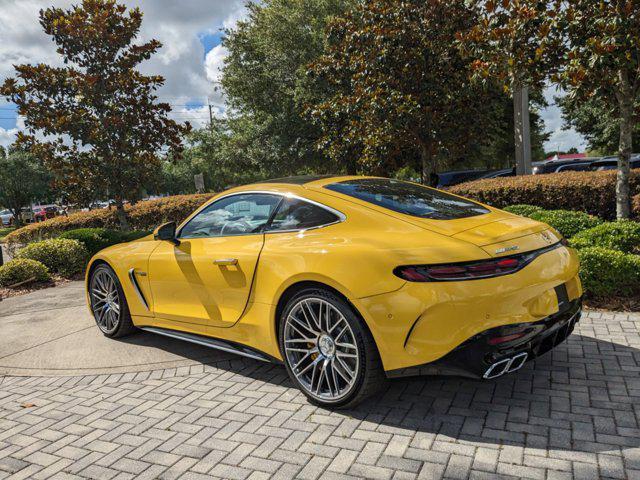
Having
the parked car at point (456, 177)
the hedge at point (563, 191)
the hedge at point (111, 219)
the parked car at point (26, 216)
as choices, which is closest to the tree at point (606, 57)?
the hedge at point (563, 191)

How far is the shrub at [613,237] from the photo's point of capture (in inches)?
231

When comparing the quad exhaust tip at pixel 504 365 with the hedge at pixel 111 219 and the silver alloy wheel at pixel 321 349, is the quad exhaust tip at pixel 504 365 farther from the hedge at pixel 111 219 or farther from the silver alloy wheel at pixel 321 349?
the hedge at pixel 111 219

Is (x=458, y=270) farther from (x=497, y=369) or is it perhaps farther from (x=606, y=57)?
(x=606, y=57)

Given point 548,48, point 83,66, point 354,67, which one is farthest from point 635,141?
point 83,66

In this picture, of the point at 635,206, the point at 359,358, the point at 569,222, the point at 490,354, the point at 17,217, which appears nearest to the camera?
the point at 490,354

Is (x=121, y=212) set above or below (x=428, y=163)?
below

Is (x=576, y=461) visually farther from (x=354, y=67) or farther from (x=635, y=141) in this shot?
(x=635, y=141)

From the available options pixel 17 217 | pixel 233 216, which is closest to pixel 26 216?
pixel 17 217

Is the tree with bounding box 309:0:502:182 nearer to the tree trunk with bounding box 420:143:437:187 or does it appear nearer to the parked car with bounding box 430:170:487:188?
the tree trunk with bounding box 420:143:437:187

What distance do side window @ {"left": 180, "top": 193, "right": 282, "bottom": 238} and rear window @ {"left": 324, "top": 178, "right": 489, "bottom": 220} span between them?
20.5 inches

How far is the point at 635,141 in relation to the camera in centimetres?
3042

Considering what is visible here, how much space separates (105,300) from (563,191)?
723cm

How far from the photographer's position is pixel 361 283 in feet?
9.75

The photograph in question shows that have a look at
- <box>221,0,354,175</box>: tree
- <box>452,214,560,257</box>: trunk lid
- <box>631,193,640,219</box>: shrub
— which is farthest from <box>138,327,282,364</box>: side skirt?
<box>221,0,354,175</box>: tree
